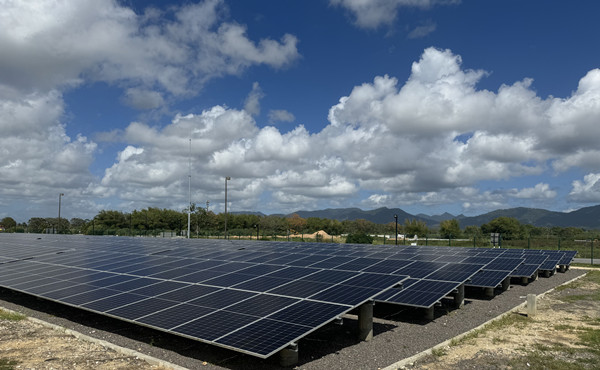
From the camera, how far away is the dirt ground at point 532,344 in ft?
35.6

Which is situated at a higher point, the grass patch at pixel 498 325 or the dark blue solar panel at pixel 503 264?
the dark blue solar panel at pixel 503 264

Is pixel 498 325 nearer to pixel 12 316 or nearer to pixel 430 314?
pixel 430 314

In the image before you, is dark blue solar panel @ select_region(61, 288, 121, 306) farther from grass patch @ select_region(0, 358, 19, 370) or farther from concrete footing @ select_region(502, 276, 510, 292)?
concrete footing @ select_region(502, 276, 510, 292)

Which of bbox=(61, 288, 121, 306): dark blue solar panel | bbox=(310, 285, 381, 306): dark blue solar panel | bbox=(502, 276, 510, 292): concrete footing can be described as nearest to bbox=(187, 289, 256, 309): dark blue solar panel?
bbox=(310, 285, 381, 306): dark blue solar panel

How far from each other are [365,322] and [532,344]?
5044 millimetres

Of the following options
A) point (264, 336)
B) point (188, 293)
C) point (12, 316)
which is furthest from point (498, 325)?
point (12, 316)

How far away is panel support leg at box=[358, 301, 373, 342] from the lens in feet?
41.3

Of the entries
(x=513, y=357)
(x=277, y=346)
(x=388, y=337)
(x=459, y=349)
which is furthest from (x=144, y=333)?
(x=513, y=357)

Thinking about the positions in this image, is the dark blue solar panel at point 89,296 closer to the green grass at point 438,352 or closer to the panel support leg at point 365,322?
the panel support leg at point 365,322

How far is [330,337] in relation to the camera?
43.0 ft

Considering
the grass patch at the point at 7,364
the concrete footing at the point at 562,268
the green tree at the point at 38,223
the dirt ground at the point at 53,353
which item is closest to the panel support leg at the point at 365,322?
the dirt ground at the point at 53,353

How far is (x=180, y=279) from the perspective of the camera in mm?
15672

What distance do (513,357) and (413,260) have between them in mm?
Answer: 9233

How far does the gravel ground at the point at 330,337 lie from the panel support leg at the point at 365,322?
0.73 ft
